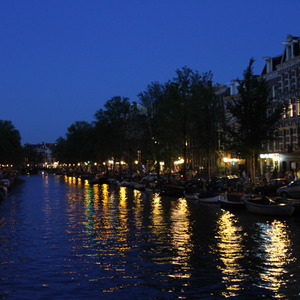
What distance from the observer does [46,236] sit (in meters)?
30.5

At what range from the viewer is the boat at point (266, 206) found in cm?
3753

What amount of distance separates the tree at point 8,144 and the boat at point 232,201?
86570 millimetres

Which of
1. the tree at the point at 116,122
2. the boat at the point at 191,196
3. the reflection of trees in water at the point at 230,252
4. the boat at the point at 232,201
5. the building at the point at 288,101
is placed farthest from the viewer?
the tree at the point at 116,122

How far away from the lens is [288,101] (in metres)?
72.2

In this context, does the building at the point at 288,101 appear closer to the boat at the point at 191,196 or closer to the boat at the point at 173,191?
the boat at the point at 173,191

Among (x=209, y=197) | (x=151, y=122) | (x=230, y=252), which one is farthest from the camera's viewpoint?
(x=151, y=122)

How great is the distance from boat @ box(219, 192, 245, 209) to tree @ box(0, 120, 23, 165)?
8657 cm

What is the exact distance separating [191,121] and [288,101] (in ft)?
46.6

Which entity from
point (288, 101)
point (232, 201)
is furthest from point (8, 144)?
point (232, 201)

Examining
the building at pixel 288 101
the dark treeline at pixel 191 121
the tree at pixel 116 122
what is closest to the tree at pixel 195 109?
the dark treeline at pixel 191 121

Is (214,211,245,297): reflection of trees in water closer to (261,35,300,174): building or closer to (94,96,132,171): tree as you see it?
(261,35,300,174): building

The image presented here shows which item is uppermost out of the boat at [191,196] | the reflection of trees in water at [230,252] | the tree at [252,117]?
the tree at [252,117]

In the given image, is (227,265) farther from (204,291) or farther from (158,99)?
(158,99)

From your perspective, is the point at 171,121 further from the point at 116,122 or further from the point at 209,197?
the point at 116,122
